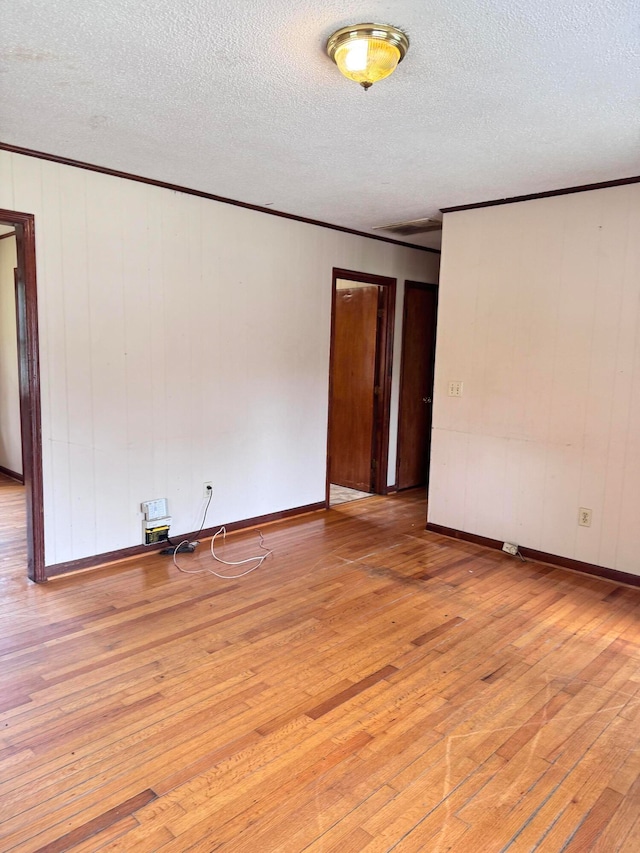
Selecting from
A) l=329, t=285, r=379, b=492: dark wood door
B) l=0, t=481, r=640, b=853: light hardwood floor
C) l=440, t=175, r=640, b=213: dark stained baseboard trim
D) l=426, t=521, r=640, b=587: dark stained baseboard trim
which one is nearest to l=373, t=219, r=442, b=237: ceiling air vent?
l=440, t=175, r=640, b=213: dark stained baseboard trim

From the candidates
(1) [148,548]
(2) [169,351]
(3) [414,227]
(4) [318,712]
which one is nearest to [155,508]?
(1) [148,548]

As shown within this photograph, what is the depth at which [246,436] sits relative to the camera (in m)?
4.50

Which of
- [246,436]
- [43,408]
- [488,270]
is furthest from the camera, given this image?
[246,436]

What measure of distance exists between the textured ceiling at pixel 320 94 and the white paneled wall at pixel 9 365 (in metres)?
3.11

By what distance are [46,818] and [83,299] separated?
107 inches

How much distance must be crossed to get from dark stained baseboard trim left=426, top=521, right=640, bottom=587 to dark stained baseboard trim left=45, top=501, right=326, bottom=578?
1209mm

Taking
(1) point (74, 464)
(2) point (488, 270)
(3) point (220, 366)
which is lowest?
(1) point (74, 464)

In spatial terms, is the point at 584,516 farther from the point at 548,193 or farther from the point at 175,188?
the point at 175,188

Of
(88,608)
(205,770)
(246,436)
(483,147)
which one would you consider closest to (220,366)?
(246,436)

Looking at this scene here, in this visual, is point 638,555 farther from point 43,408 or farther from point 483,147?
point 43,408

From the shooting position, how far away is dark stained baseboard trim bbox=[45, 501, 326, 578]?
3.56 m

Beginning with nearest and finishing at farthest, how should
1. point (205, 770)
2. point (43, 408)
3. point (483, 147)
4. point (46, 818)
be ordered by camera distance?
1. point (46, 818)
2. point (205, 770)
3. point (483, 147)
4. point (43, 408)

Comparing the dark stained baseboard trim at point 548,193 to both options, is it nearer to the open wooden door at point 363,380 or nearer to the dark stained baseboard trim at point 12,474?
the open wooden door at point 363,380

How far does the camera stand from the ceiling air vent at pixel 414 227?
4.69 m
